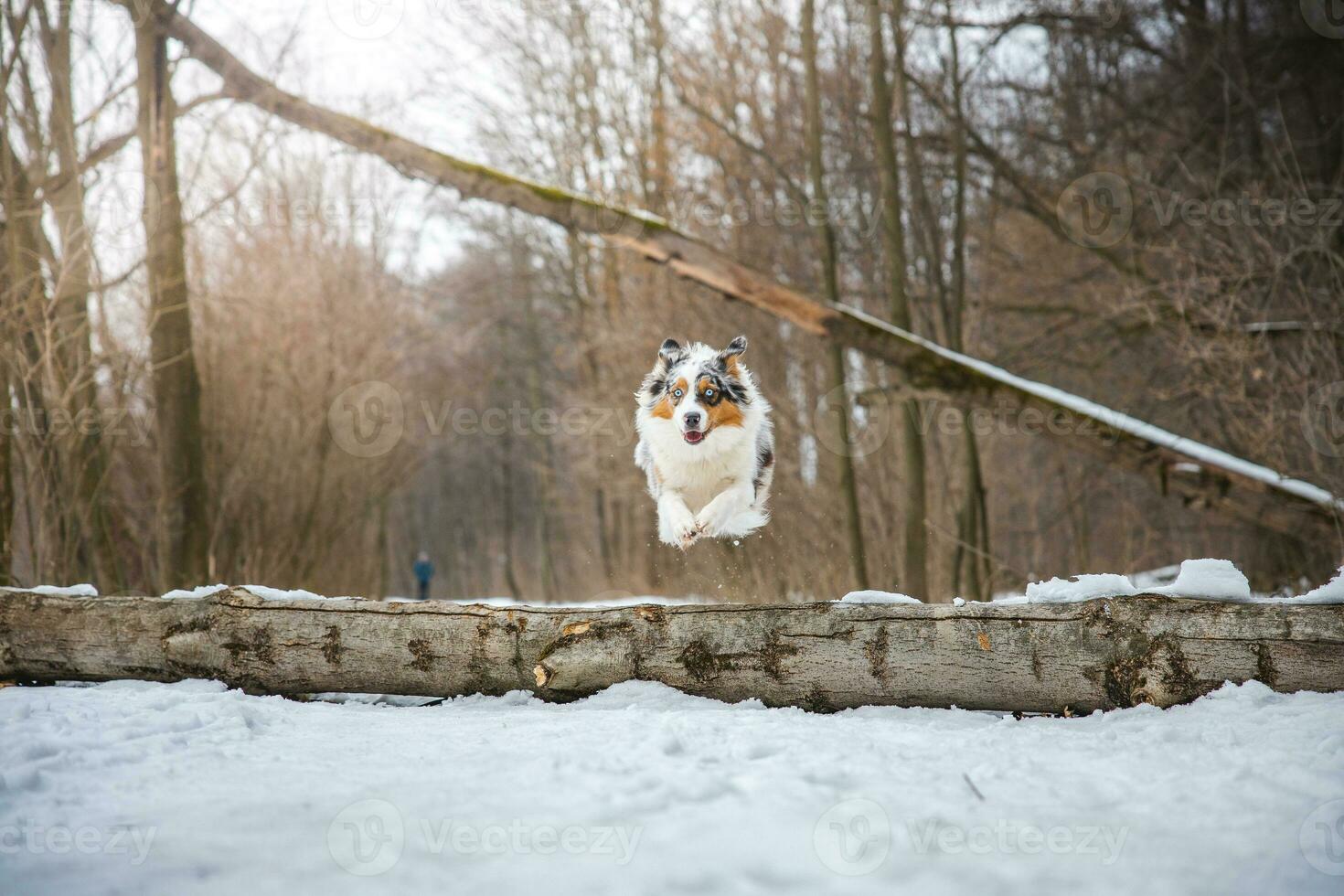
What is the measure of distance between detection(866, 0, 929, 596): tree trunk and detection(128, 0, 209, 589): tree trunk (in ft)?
22.2

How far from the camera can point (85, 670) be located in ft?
15.2

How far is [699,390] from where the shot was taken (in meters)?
4.38

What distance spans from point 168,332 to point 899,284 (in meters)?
7.16

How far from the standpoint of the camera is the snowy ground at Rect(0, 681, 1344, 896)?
2334mm

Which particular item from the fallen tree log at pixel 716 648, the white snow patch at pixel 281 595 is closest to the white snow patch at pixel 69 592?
the fallen tree log at pixel 716 648

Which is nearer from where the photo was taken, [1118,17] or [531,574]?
[1118,17]

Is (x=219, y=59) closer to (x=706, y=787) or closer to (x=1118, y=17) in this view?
(x=706, y=787)

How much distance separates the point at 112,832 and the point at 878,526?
1059cm

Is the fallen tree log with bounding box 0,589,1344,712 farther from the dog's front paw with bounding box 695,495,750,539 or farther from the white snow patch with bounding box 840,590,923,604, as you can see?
the dog's front paw with bounding box 695,495,750,539

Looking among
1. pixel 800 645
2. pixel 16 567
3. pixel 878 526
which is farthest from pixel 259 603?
pixel 878 526

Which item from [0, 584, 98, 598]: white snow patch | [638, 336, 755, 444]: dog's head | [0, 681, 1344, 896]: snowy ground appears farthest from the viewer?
[0, 584, 98, 598]: white snow patch

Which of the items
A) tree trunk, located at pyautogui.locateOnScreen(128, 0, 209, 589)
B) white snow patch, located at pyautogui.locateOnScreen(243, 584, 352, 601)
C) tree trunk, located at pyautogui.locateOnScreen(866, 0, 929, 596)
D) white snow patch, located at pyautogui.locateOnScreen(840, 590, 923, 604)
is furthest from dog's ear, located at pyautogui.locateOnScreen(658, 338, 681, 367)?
tree trunk, located at pyautogui.locateOnScreen(128, 0, 209, 589)

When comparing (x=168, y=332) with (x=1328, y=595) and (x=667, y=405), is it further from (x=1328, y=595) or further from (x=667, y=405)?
(x=1328, y=595)

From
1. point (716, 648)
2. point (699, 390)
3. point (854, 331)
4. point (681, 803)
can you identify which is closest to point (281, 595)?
point (716, 648)
